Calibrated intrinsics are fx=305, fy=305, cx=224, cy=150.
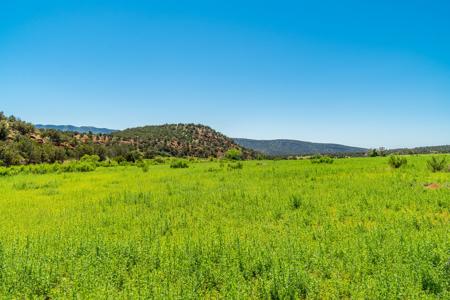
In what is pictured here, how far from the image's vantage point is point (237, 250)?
7094mm

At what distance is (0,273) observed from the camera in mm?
6145

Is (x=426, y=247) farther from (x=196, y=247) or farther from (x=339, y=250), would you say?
(x=196, y=247)

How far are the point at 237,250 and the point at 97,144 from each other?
283 ft

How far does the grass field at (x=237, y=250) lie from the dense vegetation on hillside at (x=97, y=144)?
164 feet

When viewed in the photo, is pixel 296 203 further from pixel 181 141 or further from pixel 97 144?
pixel 181 141

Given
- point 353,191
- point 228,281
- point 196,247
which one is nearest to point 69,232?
point 196,247

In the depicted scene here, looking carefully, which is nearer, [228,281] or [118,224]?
[228,281]

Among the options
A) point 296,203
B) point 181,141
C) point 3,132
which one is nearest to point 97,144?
point 3,132

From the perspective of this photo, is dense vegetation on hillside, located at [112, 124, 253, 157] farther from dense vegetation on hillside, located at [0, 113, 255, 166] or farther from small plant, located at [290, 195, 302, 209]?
small plant, located at [290, 195, 302, 209]

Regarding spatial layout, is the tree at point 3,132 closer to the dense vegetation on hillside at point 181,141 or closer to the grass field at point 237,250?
the dense vegetation on hillside at point 181,141

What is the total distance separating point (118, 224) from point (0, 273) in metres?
4.69

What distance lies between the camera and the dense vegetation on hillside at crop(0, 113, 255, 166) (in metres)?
59.6

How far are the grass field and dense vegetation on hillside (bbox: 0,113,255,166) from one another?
50.1 metres

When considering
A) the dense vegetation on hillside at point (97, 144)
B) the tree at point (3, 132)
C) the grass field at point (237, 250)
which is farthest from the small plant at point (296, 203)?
the tree at point (3, 132)
